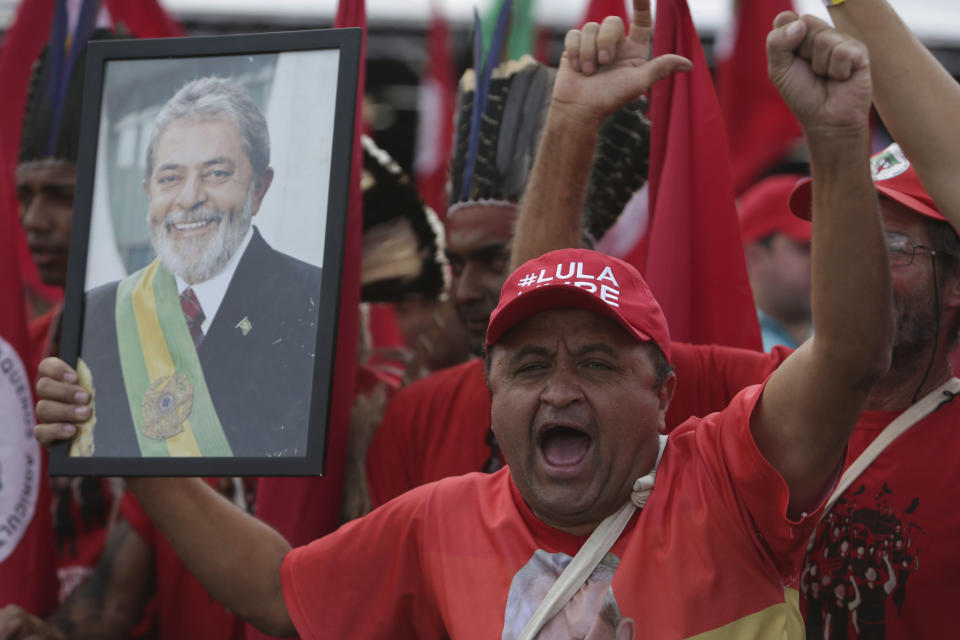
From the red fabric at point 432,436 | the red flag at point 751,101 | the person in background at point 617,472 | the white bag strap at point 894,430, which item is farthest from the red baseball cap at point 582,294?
the red flag at point 751,101

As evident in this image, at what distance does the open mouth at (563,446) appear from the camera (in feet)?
5.98

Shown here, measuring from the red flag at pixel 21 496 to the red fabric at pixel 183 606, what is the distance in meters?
0.23

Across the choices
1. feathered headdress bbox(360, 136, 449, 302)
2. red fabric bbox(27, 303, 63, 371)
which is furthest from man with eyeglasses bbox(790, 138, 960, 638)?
red fabric bbox(27, 303, 63, 371)

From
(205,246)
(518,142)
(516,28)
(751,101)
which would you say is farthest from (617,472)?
(751,101)

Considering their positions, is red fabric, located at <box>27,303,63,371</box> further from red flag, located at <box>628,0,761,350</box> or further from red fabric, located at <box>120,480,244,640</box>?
red flag, located at <box>628,0,761,350</box>

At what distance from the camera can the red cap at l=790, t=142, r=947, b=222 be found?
2.20 m

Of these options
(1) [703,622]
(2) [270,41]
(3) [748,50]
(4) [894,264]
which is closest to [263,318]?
(2) [270,41]

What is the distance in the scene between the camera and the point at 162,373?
212 cm

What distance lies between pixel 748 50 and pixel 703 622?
277cm

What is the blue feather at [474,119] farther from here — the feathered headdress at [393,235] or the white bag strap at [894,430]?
the white bag strap at [894,430]

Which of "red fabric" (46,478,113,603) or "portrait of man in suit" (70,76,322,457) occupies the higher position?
"portrait of man in suit" (70,76,322,457)

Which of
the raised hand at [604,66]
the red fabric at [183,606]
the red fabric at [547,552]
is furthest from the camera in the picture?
the red fabric at [183,606]

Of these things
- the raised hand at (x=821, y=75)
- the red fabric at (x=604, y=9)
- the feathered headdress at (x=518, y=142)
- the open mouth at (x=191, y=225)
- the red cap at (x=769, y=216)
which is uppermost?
the red fabric at (x=604, y=9)

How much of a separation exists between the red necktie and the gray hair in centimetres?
25
